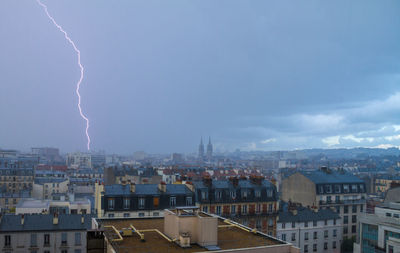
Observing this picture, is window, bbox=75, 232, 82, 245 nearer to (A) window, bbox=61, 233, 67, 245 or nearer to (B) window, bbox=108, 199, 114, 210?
(A) window, bbox=61, 233, 67, 245

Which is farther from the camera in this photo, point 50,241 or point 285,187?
point 285,187

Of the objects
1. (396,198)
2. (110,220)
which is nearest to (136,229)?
(110,220)

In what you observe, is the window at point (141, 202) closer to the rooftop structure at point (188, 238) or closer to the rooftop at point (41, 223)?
the rooftop at point (41, 223)

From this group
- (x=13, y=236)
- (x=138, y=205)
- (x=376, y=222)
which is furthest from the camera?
(x=138, y=205)

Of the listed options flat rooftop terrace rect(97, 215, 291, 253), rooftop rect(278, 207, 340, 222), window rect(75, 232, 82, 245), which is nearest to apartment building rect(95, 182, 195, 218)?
window rect(75, 232, 82, 245)

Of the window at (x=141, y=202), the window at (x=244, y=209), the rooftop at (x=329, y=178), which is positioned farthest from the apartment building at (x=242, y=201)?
the rooftop at (x=329, y=178)

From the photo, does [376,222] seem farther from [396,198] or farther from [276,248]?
[276,248]

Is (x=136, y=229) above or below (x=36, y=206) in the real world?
above
